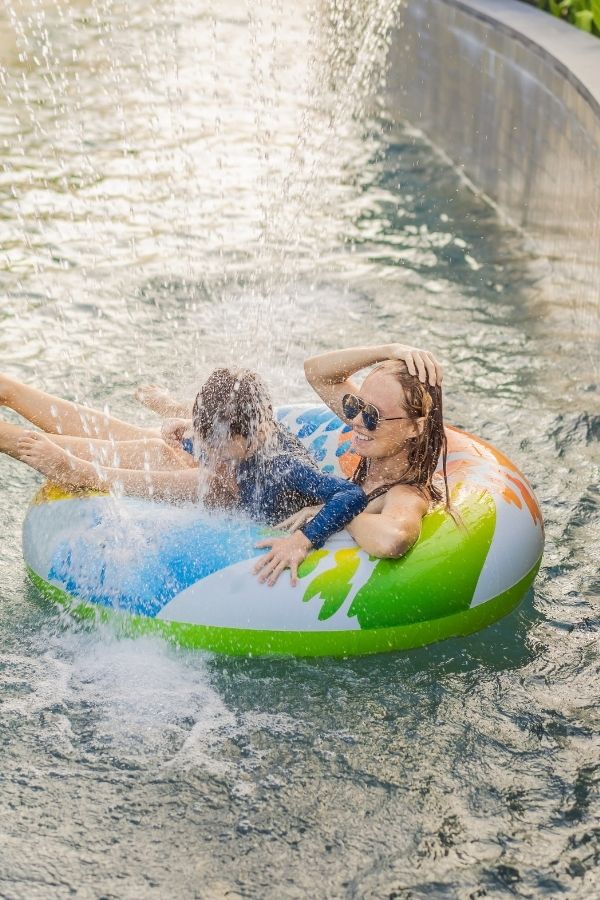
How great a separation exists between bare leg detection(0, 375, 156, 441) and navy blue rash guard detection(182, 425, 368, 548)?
61 cm

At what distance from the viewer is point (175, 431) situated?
14.4 ft

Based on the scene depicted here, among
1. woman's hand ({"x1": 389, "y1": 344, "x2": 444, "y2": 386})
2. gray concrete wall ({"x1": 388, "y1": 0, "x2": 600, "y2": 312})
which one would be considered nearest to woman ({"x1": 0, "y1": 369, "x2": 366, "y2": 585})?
woman's hand ({"x1": 389, "y1": 344, "x2": 444, "y2": 386})

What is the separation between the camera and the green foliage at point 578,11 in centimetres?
780

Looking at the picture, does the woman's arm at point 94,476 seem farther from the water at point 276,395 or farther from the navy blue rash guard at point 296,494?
the water at point 276,395

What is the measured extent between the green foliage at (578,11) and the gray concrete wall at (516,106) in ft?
0.42

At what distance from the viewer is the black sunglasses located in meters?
3.99

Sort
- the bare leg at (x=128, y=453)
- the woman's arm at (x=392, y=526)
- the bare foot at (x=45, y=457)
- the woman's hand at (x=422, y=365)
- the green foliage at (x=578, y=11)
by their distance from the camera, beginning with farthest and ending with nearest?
the green foliage at (x=578, y=11) → the bare leg at (x=128, y=453) → the bare foot at (x=45, y=457) → the woman's hand at (x=422, y=365) → the woman's arm at (x=392, y=526)

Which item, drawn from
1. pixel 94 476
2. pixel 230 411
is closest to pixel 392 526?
pixel 230 411

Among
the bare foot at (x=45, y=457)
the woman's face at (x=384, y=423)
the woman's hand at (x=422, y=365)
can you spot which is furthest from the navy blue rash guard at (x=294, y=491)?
the bare foot at (x=45, y=457)

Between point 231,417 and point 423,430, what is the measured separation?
616 millimetres

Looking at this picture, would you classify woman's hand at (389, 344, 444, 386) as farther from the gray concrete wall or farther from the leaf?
the leaf

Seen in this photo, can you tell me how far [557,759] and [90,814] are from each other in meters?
1.34

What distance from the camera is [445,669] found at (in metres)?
4.08

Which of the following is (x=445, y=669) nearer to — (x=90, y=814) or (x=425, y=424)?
(x=425, y=424)
